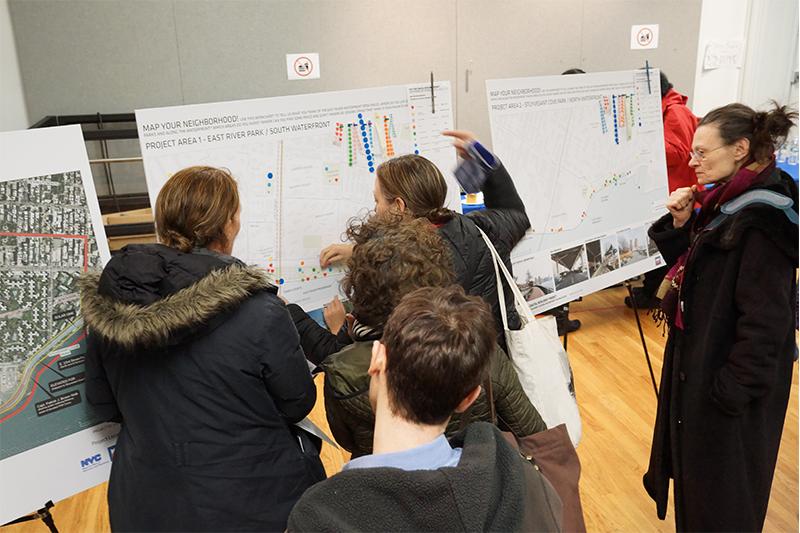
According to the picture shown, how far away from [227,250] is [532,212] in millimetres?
1412

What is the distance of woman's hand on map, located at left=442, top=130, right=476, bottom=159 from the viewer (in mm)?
2004

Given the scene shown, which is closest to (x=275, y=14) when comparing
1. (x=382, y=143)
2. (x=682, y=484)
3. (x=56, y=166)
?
(x=382, y=143)

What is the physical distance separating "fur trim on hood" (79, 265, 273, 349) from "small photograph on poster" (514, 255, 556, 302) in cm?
143

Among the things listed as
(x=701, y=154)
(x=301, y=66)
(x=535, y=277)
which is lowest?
(x=535, y=277)

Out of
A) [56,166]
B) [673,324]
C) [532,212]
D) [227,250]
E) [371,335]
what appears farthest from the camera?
[532,212]

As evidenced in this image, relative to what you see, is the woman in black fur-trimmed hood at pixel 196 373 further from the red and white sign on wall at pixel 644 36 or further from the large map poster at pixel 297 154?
the red and white sign on wall at pixel 644 36

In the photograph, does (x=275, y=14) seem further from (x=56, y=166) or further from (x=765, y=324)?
(x=765, y=324)

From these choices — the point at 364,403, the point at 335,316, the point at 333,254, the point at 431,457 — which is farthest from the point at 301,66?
the point at 431,457

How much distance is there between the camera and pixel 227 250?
140 cm

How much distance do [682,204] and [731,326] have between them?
0.42 m

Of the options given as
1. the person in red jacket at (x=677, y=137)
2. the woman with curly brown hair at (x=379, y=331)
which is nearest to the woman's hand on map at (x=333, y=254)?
the woman with curly brown hair at (x=379, y=331)

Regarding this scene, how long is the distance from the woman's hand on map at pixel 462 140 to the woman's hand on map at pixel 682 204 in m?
0.63

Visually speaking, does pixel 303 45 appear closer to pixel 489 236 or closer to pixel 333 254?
pixel 333 254

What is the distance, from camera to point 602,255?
271 centimetres
